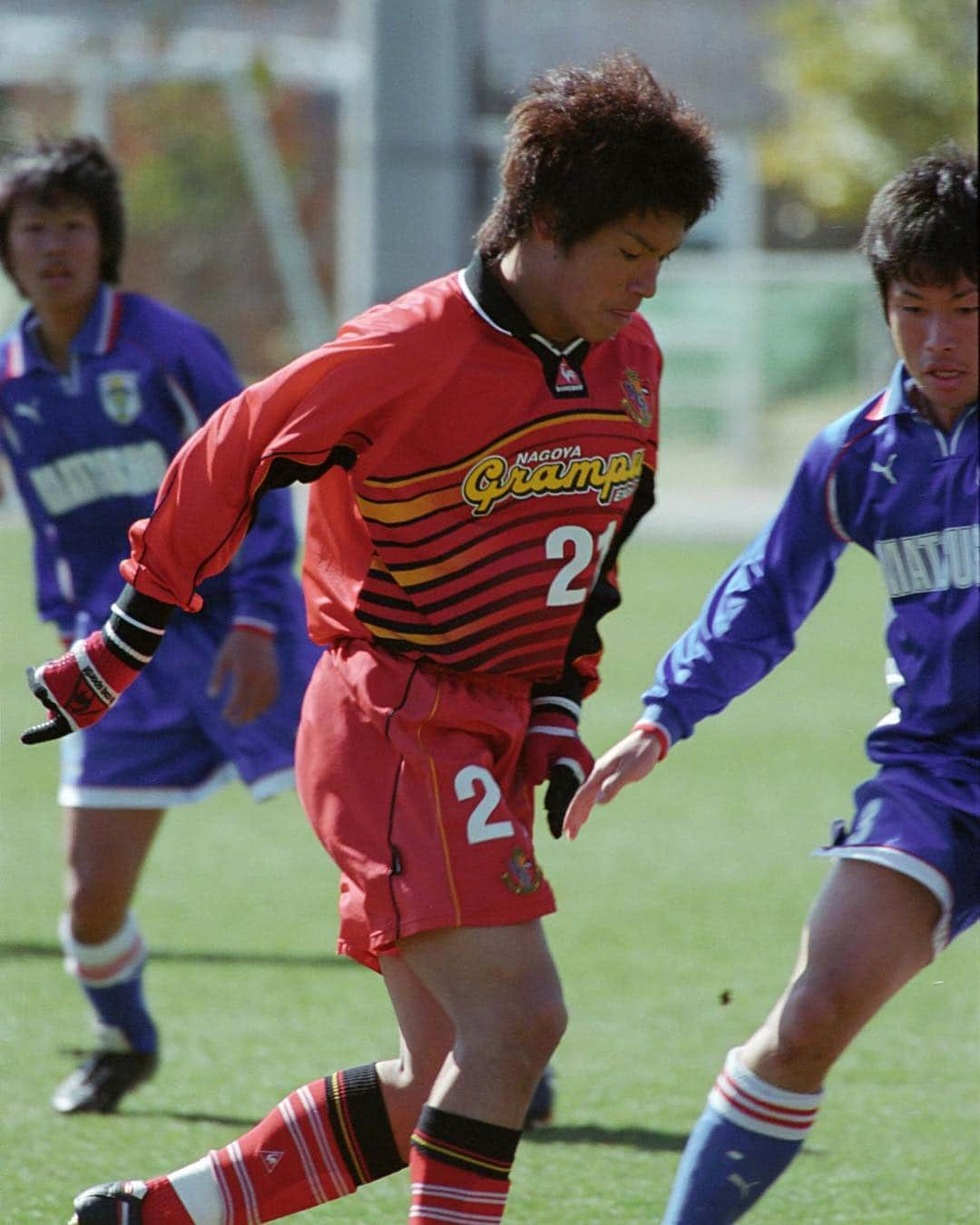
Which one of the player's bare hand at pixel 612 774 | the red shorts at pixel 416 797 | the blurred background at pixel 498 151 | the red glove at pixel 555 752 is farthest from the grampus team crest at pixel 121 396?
the blurred background at pixel 498 151

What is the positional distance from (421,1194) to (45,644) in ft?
31.2

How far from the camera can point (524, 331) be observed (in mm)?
3086

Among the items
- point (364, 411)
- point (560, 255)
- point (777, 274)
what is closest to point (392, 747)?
point (364, 411)

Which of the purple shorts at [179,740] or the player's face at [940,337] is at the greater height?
the player's face at [940,337]

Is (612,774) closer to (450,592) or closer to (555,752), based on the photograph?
(555,752)

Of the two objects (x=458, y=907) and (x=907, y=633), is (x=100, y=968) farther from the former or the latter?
(x=907, y=633)

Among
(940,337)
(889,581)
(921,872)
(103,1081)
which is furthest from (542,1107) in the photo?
(940,337)

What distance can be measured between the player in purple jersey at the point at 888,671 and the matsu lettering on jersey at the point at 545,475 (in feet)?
1.10

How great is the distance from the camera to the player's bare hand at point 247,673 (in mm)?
4426

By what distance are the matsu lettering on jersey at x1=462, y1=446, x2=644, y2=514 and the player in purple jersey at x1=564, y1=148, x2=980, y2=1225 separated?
0.34 m

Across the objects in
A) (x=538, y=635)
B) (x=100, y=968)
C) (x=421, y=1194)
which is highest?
(x=538, y=635)

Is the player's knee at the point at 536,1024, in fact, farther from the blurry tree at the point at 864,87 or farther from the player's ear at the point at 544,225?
the blurry tree at the point at 864,87

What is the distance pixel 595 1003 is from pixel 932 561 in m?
2.43

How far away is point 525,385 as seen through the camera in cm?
309
